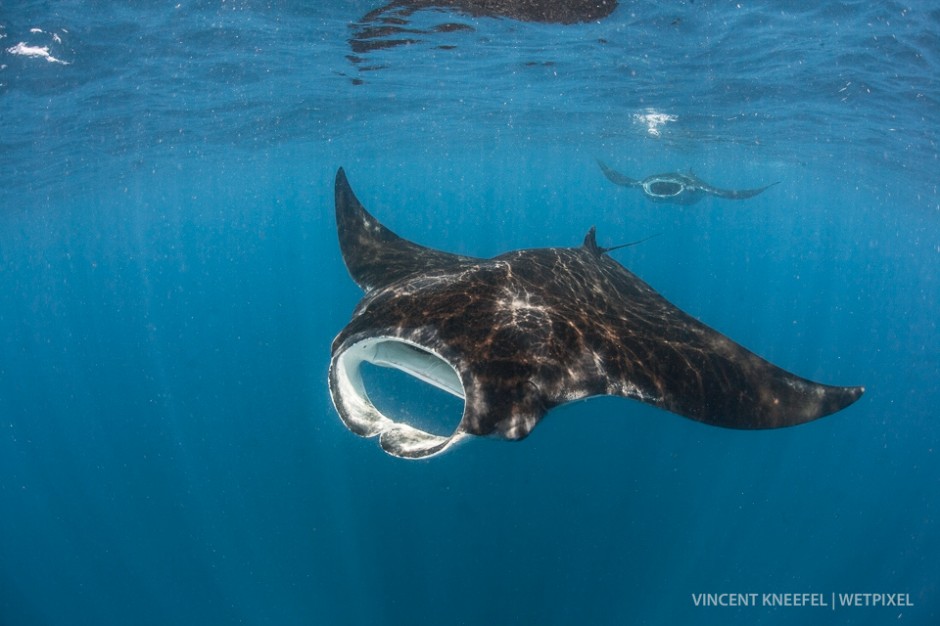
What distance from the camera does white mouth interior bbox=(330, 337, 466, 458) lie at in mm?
3498

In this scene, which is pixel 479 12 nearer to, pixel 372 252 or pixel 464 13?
pixel 464 13

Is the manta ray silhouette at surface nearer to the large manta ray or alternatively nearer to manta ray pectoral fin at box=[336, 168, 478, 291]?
manta ray pectoral fin at box=[336, 168, 478, 291]

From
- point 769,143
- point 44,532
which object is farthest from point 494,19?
point 44,532

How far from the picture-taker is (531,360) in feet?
12.3

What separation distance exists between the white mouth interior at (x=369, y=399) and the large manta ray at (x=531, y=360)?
0.01 meters

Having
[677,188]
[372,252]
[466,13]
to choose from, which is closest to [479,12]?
[466,13]

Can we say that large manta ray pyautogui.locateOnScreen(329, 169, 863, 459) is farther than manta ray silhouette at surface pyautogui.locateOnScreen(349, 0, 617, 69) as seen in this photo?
No

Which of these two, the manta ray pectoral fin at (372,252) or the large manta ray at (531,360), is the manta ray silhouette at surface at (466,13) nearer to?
the manta ray pectoral fin at (372,252)

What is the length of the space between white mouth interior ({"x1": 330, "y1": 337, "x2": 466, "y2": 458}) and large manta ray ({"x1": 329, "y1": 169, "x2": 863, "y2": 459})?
1 cm

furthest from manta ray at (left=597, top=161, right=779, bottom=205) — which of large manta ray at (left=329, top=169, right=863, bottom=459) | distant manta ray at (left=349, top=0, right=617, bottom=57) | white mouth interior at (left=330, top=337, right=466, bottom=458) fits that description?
white mouth interior at (left=330, top=337, right=466, bottom=458)

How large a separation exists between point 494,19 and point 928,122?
16.5m

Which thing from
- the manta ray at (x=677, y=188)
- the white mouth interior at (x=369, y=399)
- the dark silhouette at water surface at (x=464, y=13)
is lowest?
the manta ray at (x=677, y=188)

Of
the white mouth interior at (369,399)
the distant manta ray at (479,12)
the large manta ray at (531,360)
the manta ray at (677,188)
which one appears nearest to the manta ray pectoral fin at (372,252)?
the large manta ray at (531,360)

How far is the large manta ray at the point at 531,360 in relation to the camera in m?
3.52
